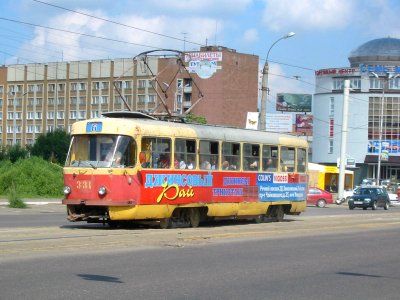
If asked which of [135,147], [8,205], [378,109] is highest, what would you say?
[378,109]

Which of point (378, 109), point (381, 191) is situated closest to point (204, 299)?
point (381, 191)

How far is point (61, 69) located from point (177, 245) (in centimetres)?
10026

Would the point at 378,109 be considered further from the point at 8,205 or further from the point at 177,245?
the point at 177,245

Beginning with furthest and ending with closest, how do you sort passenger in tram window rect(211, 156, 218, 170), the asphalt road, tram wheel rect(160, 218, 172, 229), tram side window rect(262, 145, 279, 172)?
tram side window rect(262, 145, 279, 172) → passenger in tram window rect(211, 156, 218, 170) → tram wheel rect(160, 218, 172, 229) → the asphalt road

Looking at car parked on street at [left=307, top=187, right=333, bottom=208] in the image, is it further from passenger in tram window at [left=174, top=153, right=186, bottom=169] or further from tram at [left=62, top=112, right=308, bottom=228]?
passenger in tram window at [left=174, top=153, right=186, bottom=169]

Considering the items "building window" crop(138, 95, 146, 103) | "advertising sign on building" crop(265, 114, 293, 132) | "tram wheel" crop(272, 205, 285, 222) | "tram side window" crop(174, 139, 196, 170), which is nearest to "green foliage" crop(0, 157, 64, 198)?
"tram wheel" crop(272, 205, 285, 222)

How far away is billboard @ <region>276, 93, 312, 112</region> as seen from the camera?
385 feet

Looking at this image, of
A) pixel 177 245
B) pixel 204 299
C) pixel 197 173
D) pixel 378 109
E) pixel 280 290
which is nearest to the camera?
pixel 204 299

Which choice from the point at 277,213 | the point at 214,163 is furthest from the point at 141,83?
the point at 214,163

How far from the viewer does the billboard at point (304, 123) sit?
11388 centimetres

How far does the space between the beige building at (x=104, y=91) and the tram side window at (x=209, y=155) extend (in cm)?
7696

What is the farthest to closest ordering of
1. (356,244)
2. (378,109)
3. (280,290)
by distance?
(378,109)
(356,244)
(280,290)

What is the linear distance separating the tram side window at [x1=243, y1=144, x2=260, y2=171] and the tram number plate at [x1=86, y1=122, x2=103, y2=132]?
5394 mm

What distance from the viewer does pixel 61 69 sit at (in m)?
113
